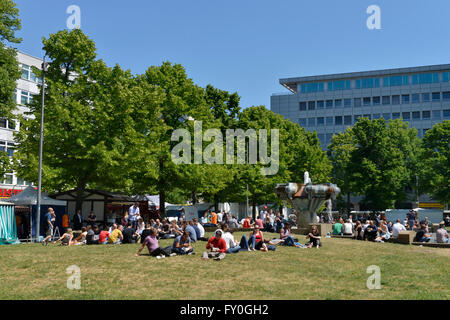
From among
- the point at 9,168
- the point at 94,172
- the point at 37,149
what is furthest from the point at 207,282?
the point at 9,168

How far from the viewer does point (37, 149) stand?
1119 inches

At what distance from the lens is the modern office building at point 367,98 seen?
84812 millimetres

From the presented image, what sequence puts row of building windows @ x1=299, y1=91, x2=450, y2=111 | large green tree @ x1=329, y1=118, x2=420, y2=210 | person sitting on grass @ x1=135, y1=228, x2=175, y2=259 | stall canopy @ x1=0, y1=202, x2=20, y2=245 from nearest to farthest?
person sitting on grass @ x1=135, y1=228, x2=175, y2=259 → stall canopy @ x1=0, y1=202, x2=20, y2=245 → large green tree @ x1=329, y1=118, x2=420, y2=210 → row of building windows @ x1=299, y1=91, x2=450, y2=111

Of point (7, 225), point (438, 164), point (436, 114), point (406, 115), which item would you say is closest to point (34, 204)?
point (7, 225)

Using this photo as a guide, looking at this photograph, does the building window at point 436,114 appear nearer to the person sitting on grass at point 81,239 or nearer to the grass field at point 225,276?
the grass field at point 225,276

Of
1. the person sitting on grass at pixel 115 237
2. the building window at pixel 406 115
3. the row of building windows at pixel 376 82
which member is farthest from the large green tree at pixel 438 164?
the person sitting on grass at pixel 115 237

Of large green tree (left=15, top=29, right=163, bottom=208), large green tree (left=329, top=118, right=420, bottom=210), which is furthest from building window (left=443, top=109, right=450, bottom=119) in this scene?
large green tree (left=15, top=29, right=163, bottom=208)

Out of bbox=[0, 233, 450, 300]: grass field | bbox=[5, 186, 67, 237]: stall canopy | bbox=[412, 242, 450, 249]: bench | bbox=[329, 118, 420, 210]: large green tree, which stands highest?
bbox=[329, 118, 420, 210]: large green tree

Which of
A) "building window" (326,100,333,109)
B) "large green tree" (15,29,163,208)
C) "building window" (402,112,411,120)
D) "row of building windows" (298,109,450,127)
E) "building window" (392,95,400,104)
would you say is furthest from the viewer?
"building window" (326,100,333,109)

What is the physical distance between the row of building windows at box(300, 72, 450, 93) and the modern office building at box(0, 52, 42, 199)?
55.0 meters

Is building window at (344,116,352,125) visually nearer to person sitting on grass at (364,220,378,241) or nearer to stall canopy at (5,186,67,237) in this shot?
person sitting on grass at (364,220,378,241)

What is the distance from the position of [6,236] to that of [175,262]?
1243cm

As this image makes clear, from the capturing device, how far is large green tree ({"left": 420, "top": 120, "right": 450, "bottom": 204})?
5206 cm
